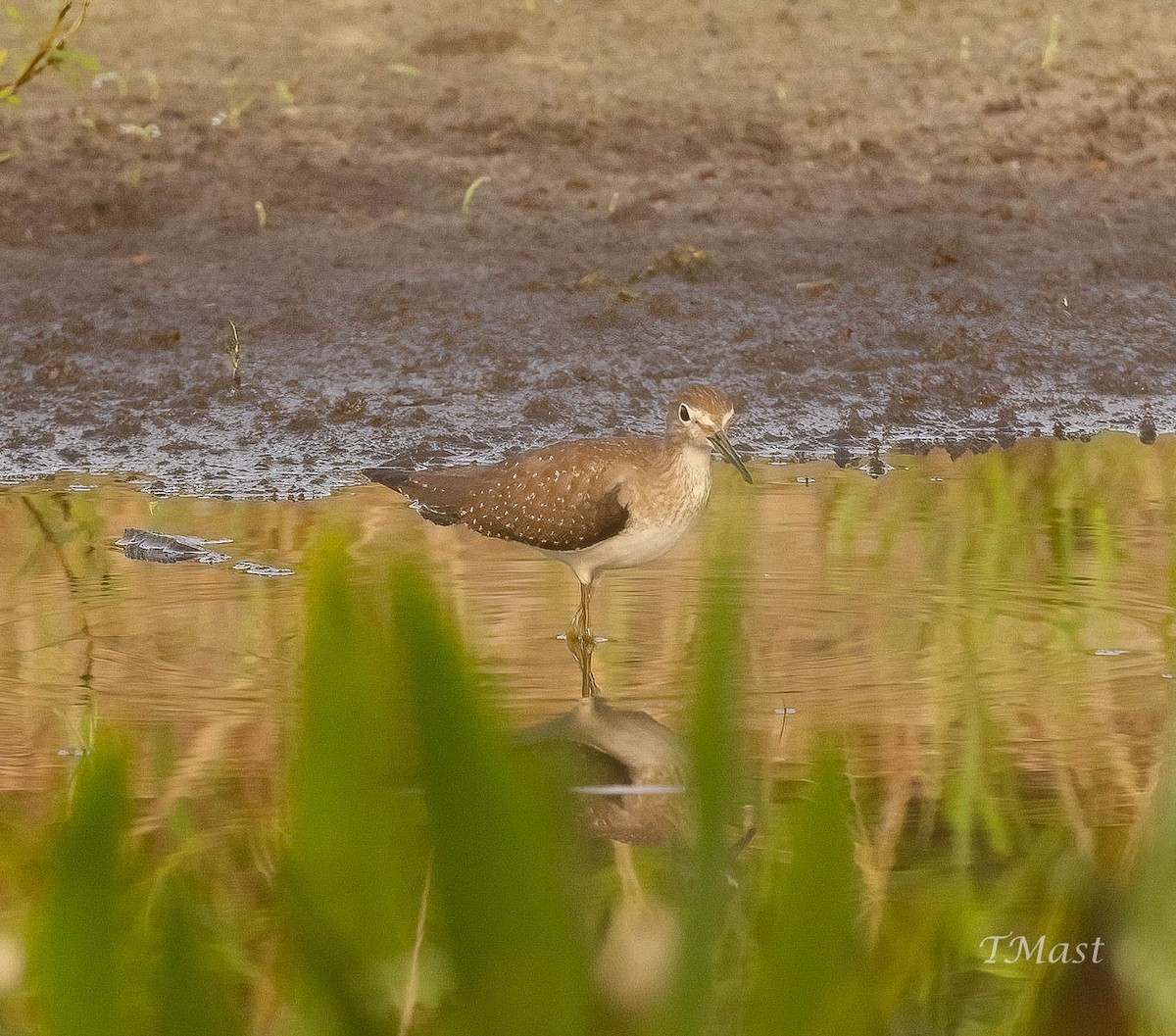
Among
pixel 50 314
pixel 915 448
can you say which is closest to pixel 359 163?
pixel 50 314

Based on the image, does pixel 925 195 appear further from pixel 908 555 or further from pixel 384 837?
pixel 384 837

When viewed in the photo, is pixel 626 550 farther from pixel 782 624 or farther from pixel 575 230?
pixel 575 230

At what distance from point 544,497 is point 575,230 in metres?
3.84

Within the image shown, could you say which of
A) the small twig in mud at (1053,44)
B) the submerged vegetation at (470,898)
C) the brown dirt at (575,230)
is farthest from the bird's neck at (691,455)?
the small twig in mud at (1053,44)

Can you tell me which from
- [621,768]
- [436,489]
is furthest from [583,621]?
[621,768]

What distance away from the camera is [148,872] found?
2.86 metres

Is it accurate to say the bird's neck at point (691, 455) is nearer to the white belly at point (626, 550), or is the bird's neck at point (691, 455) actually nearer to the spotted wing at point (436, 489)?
the white belly at point (626, 550)

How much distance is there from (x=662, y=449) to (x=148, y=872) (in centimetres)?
265

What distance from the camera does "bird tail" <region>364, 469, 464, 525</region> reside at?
5.61m

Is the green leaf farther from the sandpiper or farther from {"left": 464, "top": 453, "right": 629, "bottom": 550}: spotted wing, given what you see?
{"left": 464, "top": 453, "right": 629, "bottom": 550}: spotted wing

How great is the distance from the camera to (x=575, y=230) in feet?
29.0

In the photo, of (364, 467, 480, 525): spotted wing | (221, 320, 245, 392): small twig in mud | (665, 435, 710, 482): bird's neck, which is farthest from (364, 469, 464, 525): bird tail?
(221, 320, 245, 392): small twig in mud

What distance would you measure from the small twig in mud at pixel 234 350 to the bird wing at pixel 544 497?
2.05m

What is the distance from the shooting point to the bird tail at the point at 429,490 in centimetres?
561
